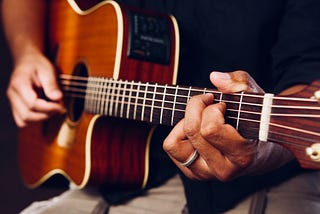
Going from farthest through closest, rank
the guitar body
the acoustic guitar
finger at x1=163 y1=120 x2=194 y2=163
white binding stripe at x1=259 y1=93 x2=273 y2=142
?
the guitar body
the acoustic guitar
finger at x1=163 y1=120 x2=194 y2=163
white binding stripe at x1=259 y1=93 x2=273 y2=142

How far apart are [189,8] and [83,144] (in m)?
0.32

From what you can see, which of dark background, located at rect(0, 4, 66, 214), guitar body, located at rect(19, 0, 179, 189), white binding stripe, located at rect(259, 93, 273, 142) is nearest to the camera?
white binding stripe, located at rect(259, 93, 273, 142)

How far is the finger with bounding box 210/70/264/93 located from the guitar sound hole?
0.45m

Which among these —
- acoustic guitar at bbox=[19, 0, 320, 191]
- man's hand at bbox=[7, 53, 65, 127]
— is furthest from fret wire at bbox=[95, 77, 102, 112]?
man's hand at bbox=[7, 53, 65, 127]

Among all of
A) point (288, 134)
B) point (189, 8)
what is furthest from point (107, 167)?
point (288, 134)

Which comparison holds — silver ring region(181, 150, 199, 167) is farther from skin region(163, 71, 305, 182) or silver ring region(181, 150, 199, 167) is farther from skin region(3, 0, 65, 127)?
skin region(3, 0, 65, 127)

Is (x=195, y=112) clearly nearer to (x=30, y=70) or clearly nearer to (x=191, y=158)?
(x=191, y=158)

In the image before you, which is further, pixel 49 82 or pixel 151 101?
pixel 49 82

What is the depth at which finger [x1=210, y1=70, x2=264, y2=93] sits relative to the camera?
2.43ft

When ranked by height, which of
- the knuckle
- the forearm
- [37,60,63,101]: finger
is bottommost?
the knuckle

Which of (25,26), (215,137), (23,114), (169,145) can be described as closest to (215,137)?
(215,137)

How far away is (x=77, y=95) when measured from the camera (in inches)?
45.6

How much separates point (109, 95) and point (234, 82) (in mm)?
330

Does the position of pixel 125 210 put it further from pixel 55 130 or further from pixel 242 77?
pixel 242 77
